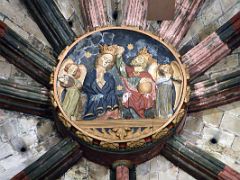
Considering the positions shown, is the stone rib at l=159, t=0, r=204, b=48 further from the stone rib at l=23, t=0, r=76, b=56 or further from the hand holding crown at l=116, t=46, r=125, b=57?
the stone rib at l=23, t=0, r=76, b=56

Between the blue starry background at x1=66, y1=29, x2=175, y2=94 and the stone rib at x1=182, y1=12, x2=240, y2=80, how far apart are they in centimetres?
44

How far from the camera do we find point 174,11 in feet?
86.2

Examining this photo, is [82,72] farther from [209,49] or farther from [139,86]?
[209,49]

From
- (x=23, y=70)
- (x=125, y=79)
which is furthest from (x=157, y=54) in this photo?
(x=23, y=70)

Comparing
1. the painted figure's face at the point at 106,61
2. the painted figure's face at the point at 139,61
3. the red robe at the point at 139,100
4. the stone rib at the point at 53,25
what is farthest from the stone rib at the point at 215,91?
the stone rib at the point at 53,25

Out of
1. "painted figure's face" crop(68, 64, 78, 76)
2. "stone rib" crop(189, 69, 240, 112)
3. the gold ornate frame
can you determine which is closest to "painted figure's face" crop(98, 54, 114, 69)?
"painted figure's face" crop(68, 64, 78, 76)

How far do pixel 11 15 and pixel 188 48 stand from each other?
309cm

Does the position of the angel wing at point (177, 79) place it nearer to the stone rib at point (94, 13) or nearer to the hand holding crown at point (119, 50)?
the hand holding crown at point (119, 50)

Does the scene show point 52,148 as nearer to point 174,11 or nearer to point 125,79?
point 125,79

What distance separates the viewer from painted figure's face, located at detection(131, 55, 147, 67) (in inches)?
1004

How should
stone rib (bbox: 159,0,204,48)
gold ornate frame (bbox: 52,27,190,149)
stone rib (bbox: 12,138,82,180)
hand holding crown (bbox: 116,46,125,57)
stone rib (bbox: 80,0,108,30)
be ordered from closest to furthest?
1. stone rib (bbox: 12,138,82,180)
2. gold ornate frame (bbox: 52,27,190,149)
3. hand holding crown (bbox: 116,46,125,57)
4. stone rib (bbox: 80,0,108,30)
5. stone rib (bbox: 159,0,204,48)

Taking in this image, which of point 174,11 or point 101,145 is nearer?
point 101,145

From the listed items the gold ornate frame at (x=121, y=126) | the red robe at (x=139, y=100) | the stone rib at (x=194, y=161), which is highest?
the red robe at (x=139, y=100)

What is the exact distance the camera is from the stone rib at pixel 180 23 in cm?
2600
